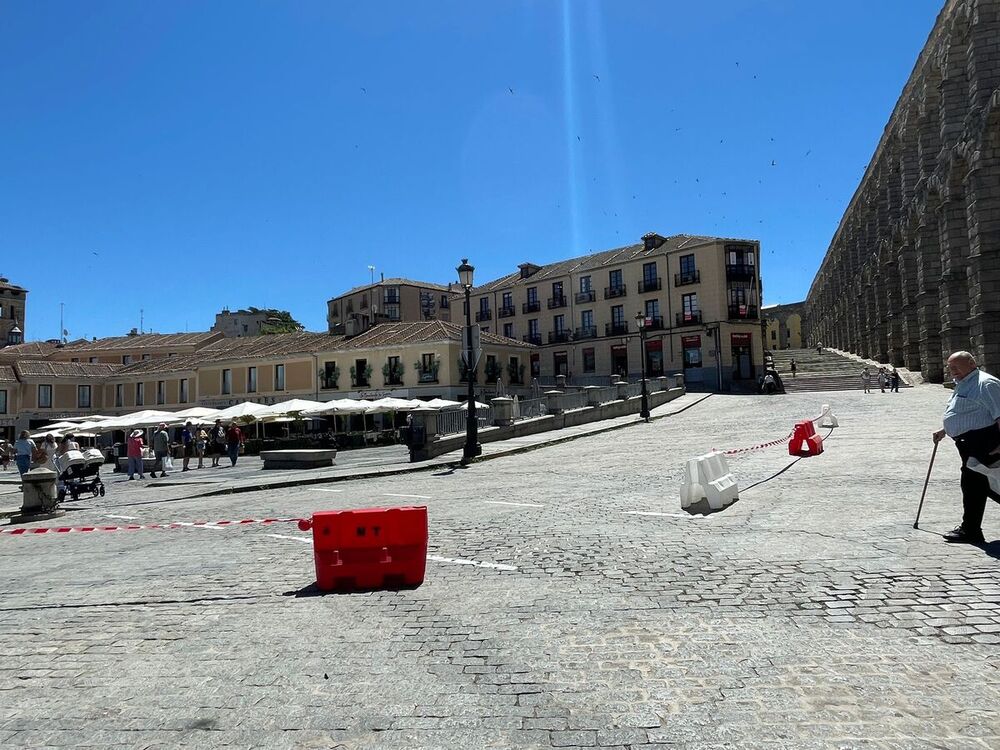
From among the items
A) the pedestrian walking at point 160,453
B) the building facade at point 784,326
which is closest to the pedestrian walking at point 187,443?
the pedestrian walking at point 160,453

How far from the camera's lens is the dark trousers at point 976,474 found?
217 inches

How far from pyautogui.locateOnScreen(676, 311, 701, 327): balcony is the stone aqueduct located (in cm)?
1211

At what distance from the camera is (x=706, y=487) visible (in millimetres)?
8297

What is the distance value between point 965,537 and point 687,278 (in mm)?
43619

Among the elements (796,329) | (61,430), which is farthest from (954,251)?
(796,329)

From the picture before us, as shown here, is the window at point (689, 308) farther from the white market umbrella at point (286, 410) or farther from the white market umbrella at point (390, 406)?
the white market umbrella at point (286, 410)

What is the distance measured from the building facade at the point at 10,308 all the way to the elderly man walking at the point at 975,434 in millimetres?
103289

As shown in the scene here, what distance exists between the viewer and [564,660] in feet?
12.2

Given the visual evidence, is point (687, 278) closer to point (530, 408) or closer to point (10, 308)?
point (530, 408)

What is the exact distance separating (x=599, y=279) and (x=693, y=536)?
4789 cm

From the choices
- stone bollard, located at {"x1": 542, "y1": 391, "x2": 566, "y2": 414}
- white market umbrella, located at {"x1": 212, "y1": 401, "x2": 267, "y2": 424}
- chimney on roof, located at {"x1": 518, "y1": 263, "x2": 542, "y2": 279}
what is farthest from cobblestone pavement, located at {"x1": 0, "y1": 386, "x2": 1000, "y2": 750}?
chimney on roof, located at {"x1": 518, "y1": 263, "x2": 542, "y2": 279}

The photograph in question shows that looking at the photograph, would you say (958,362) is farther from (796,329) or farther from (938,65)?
(796,329)

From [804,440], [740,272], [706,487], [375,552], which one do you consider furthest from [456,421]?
[740,272]

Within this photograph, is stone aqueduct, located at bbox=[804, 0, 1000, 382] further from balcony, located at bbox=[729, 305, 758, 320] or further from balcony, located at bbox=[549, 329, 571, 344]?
balcony, located at bbox=[549, 329, 571, 344]
